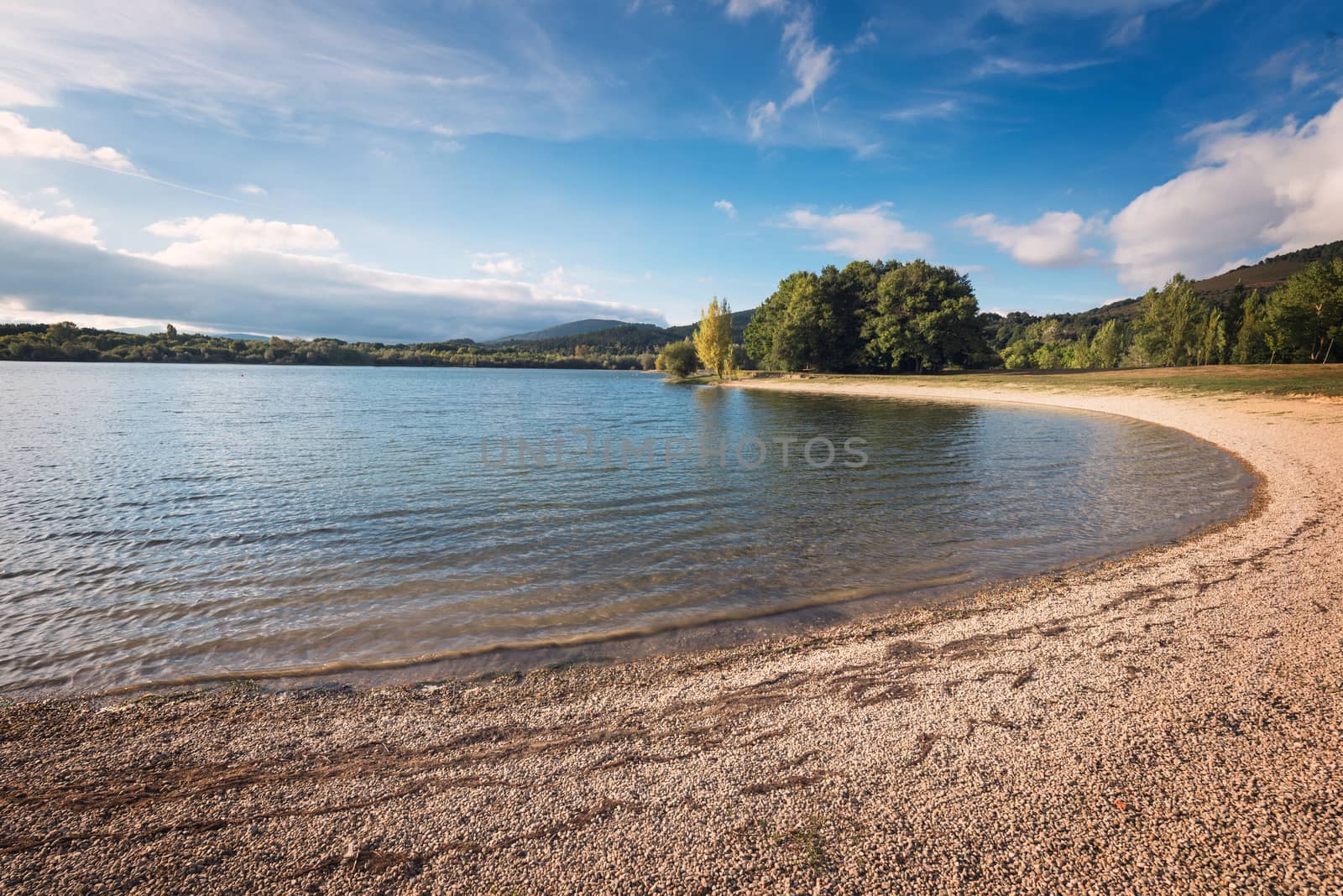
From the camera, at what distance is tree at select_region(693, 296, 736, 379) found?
91875mm

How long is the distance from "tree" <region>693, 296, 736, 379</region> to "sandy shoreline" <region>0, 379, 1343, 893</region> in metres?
88.0

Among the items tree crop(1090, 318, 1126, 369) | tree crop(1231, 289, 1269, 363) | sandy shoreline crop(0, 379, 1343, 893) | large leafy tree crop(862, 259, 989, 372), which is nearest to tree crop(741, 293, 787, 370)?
large leafy tree crop(862, 259, 989, 372)

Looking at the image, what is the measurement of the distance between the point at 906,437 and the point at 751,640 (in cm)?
2436

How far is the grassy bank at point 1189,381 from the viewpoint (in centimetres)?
3816

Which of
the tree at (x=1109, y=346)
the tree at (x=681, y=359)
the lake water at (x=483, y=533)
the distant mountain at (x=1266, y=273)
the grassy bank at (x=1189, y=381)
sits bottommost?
the lake water at (x=483, y=533)

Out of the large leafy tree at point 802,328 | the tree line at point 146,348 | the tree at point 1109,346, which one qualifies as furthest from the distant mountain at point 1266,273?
the tree line at point 146,348

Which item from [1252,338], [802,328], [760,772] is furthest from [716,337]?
[760,772]

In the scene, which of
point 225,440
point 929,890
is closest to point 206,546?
point 929,890

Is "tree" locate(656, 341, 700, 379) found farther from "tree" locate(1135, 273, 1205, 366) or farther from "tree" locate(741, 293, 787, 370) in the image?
"tree" locate(1135, 273, 1205, 366)

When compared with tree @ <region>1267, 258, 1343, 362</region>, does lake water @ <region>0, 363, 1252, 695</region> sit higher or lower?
lower

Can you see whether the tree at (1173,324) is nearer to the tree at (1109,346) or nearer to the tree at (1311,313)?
the tree at (1311,313)

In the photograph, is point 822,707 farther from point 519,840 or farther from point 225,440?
point 225,440

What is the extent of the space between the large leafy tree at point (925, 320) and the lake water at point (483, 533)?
190 ft

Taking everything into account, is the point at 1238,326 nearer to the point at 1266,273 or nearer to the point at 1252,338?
the point at 1252,338
